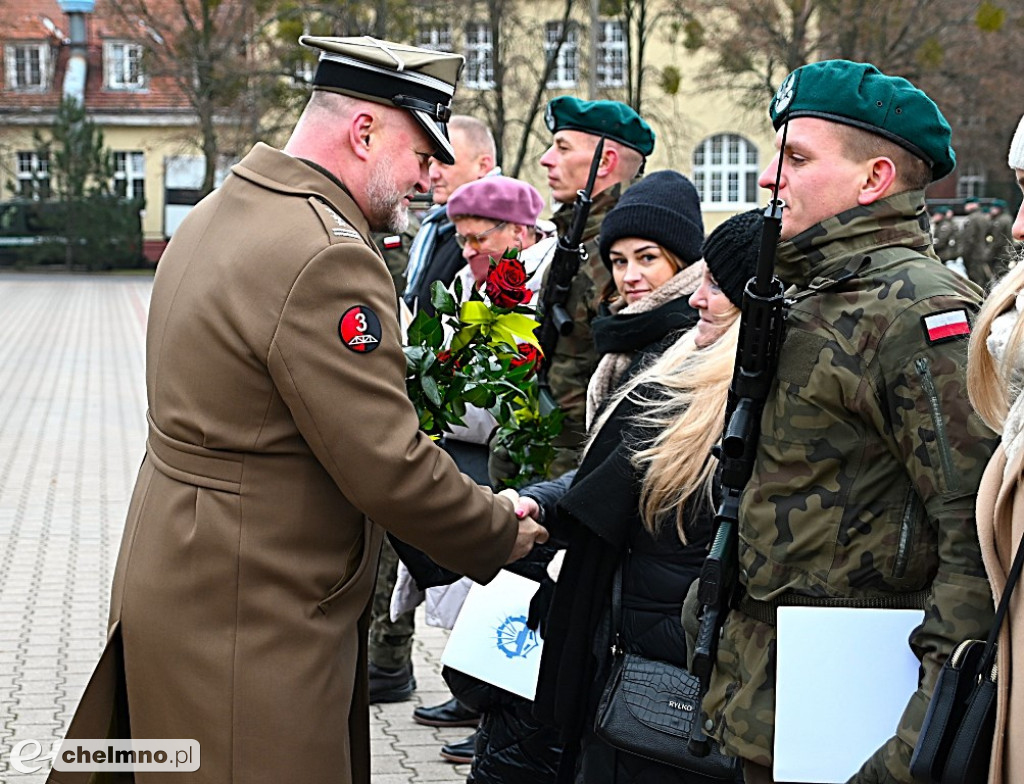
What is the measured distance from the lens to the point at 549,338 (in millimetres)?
5234

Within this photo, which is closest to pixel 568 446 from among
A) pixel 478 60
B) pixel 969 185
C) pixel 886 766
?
pixel 886 766

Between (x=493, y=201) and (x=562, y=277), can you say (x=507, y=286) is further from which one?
(x=493, y=201)

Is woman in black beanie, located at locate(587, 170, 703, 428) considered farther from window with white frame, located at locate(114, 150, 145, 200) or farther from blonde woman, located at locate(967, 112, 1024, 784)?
window with white frame, located at locate(114, 150, 145, 200)

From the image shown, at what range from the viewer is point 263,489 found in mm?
2869

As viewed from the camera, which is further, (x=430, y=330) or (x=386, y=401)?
(x=430, y=330)

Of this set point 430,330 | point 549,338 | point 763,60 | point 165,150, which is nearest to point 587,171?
point 549,338

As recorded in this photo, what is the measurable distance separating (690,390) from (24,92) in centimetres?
5101

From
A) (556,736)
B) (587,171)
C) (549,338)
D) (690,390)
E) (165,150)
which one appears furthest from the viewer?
(165,150)

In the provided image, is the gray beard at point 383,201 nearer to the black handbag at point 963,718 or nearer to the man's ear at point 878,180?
the man's ear at point 878,180

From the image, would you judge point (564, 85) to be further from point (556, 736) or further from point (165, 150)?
point (556, 736)

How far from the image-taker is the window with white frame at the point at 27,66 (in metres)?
50.2

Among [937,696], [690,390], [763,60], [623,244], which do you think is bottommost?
[937,696]

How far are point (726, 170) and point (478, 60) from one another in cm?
1683

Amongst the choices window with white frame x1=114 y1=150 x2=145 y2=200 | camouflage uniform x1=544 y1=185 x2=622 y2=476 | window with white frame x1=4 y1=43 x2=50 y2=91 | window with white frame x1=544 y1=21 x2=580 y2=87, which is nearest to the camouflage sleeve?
camouflage uniform x1=544 y1=185 x2=622 y2=476
